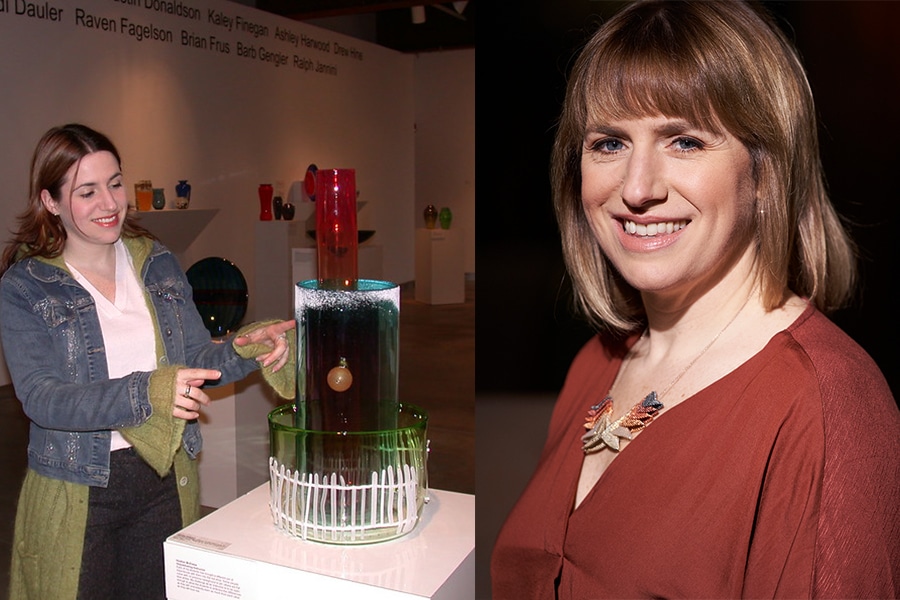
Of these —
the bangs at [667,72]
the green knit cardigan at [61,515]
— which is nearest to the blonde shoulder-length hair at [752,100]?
the bangs at [667,72]

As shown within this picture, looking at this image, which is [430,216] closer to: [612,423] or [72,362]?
[72,362]

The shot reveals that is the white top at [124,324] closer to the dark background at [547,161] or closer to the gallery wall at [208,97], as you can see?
the gallery wall at [208,97]

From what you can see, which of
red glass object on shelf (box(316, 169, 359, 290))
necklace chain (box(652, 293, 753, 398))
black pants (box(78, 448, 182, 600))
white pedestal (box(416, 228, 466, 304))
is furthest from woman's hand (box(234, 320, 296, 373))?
white pedestal (box(416, 228, 466, 304))

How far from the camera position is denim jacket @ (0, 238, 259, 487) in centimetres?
167

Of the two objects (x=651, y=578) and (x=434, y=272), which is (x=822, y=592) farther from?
(x=434, y=272)

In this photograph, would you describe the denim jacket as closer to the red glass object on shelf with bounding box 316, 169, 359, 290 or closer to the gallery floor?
the red glass object on shelf with bounding box 316, 169, 359, 290

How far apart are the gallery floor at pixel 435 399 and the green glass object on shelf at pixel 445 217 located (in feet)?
1.64

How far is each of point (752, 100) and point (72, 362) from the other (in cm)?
157

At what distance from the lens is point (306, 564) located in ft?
4.33

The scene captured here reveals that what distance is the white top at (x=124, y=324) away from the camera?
189 centimetres

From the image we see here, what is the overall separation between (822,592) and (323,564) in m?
0.80

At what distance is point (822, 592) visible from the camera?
0.75 metres

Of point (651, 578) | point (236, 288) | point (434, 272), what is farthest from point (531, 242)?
point (434, 272)

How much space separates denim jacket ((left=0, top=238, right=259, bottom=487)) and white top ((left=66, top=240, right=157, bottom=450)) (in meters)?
0.02
